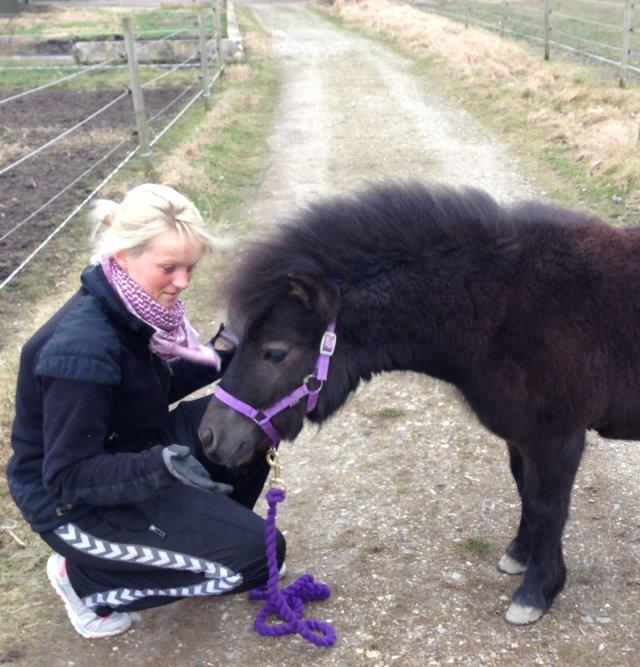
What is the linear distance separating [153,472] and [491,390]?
1.17m

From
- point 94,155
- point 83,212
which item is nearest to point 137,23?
point 94,155

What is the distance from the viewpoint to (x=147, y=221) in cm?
257

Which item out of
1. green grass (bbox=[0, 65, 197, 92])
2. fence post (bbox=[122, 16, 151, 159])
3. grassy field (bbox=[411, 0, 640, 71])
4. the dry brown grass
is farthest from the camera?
grassy field (bbox=[411, 0, 640, 71])

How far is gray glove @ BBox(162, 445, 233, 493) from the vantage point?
92.9 inches

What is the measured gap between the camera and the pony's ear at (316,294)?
7.86 ft

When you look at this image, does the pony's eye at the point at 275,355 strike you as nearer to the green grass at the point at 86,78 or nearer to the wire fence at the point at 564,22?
the wire fence at the point at 564,22

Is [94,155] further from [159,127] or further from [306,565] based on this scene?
[306,565]

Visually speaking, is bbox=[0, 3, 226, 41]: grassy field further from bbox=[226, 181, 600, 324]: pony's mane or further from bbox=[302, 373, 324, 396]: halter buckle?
bbox=[302, 373, 324, 396]: halter buckle

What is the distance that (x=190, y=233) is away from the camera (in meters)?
2.64

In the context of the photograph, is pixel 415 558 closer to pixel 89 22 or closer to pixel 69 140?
pixel 69 140

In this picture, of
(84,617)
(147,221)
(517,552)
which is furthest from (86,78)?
(517,552)

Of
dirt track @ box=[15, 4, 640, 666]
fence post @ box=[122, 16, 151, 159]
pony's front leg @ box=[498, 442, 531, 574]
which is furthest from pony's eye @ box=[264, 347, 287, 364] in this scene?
fence post @ box=[122, 16, 151, 159]

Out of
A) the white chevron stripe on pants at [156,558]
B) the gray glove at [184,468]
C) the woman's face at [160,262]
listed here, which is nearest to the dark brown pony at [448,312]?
the gray glove at [184,468]

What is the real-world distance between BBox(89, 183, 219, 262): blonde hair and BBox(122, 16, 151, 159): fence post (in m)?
6.04
